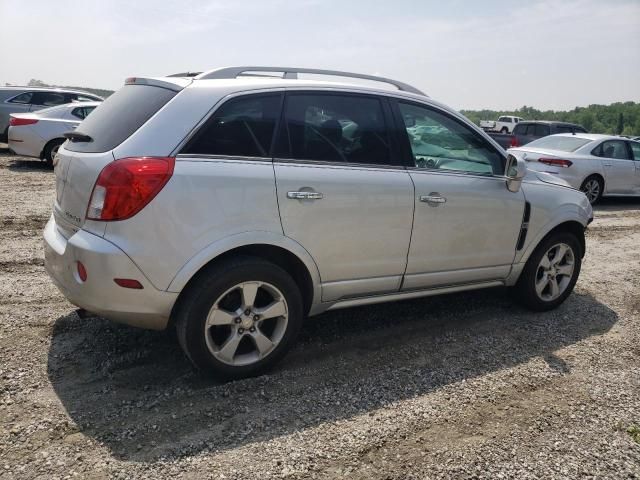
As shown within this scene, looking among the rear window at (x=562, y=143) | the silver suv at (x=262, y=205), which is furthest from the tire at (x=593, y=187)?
the silver suv at (x=262, y=205)

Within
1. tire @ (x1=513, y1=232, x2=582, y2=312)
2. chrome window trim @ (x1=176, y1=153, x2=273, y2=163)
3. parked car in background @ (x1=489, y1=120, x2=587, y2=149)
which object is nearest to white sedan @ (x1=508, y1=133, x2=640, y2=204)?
tire @ (x1=513, y1=232, x2=582, y2=312)

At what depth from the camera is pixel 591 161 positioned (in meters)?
11.0

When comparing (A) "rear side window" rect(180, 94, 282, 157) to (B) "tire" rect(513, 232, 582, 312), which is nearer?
(A) "rear side window" rect(180, 94, 282, 157)

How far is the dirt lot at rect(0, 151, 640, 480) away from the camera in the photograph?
8.77 ft

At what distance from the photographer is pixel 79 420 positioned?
9.41ft

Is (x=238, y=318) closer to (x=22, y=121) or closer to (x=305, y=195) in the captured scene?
(x=305, y=195)

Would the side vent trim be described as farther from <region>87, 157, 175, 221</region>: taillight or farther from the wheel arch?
<region>87, 157, 175, 221</region>: taillight

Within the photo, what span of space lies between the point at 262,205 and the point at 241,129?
50 centimetres

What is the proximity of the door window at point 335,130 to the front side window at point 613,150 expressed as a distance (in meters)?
9.16

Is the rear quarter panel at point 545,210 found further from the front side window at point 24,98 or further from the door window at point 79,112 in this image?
the front side window at point 24,98

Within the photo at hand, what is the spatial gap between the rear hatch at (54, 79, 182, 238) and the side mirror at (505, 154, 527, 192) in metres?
2.62

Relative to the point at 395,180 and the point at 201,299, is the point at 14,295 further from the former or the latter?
the point at 395,180

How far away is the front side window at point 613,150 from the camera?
11258mm

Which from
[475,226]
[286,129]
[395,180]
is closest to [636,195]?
[475,226]
